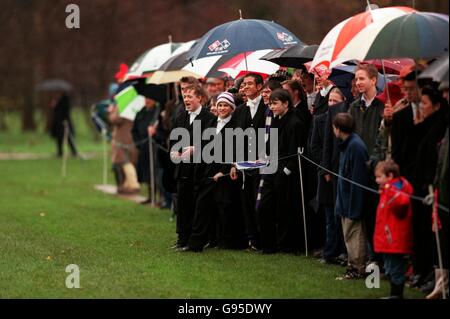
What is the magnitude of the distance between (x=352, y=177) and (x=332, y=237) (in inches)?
55.8

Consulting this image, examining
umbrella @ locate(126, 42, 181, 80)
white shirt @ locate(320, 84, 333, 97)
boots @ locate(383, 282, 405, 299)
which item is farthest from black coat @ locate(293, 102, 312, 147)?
umbrella @ locate(126, 42, 181, 80)

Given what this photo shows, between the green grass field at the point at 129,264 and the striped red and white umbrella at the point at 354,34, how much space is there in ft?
7.89

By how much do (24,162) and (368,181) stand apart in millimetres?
24669

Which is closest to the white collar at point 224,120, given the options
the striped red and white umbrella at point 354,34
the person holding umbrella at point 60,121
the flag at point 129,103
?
the striped red and white umbrella at point 354,34

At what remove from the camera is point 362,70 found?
12.2 m

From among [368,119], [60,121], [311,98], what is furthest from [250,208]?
[60,121]

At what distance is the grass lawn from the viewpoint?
1123cm

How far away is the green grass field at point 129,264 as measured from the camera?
11.2 meters

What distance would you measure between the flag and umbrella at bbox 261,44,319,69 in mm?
7753

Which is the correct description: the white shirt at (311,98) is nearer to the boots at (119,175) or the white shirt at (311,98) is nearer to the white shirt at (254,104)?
the white shirt at (254,104)

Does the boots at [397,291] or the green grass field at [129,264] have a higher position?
the boots at [397,291]

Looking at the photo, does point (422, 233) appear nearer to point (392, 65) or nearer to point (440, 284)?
point (440, 284)

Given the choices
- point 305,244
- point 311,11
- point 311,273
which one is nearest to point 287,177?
point 305,244

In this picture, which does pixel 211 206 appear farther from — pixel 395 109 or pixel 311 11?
pixel 311 11
